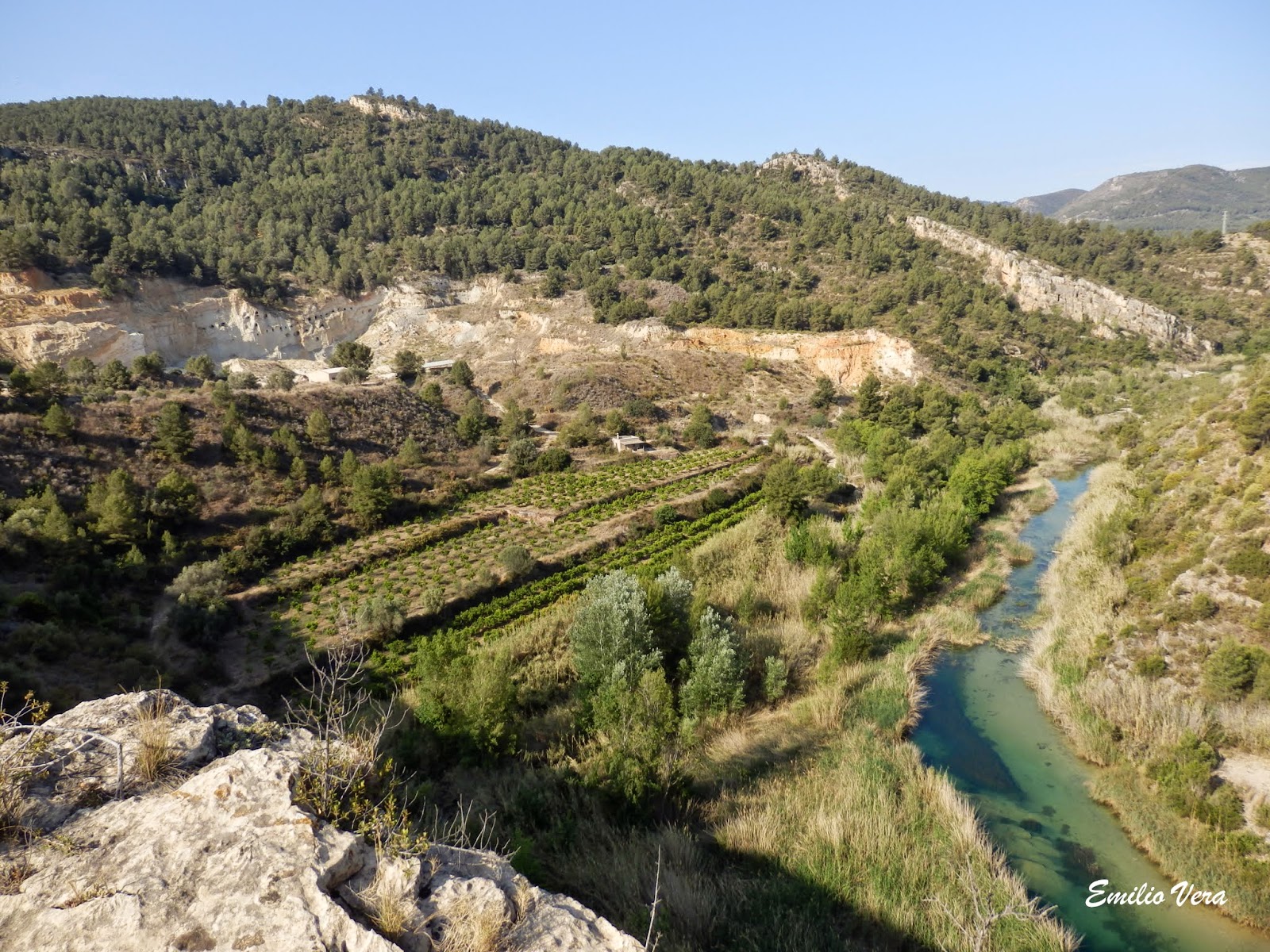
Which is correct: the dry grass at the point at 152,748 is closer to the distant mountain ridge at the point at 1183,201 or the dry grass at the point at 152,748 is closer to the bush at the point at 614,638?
the bush at the point at 614,638

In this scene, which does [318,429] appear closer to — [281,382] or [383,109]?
[281,382]

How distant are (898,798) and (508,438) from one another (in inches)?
1299

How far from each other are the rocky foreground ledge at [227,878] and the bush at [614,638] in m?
9.85

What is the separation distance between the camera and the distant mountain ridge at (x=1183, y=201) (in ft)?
430

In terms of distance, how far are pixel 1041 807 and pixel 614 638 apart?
9613mm

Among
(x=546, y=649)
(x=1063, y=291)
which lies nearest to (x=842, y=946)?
(x=546, y=649)

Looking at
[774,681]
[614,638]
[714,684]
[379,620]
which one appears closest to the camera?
[714,684]

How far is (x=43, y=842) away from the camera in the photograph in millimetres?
3580

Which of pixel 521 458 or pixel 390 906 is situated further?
pixel 521 458
